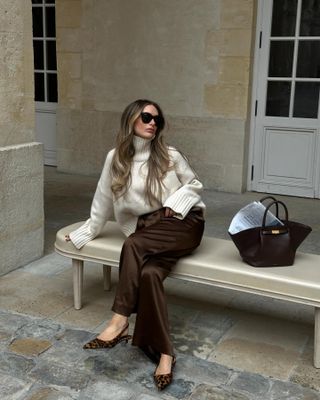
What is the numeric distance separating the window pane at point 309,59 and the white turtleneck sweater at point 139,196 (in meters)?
3.73

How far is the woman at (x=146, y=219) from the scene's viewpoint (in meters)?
2.71

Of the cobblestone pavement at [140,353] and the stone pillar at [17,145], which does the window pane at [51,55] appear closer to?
the stone pillar at [17,145]

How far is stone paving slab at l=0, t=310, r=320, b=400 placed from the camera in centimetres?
254

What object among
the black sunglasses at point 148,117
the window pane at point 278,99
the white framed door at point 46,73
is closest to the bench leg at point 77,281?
the black sunglasses at point 148,117

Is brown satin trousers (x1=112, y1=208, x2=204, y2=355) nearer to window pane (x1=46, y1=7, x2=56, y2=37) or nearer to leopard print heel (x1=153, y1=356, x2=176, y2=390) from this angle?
leopard print heel (x1=153, y1=356, x2=176, y2=390)

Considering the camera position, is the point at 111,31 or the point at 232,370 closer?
the point at 232,370

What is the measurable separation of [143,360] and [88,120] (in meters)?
5.11

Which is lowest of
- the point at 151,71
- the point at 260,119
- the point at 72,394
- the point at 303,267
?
the point at 72,394

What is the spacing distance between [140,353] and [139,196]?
816mm

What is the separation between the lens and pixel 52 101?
8094mm

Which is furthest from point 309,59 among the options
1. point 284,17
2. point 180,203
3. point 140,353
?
point 140,353

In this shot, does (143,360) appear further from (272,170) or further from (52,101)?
(52,101)

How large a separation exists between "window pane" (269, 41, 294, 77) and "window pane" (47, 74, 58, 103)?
3.16m

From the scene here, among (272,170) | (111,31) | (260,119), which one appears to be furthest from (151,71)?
(272,170)
